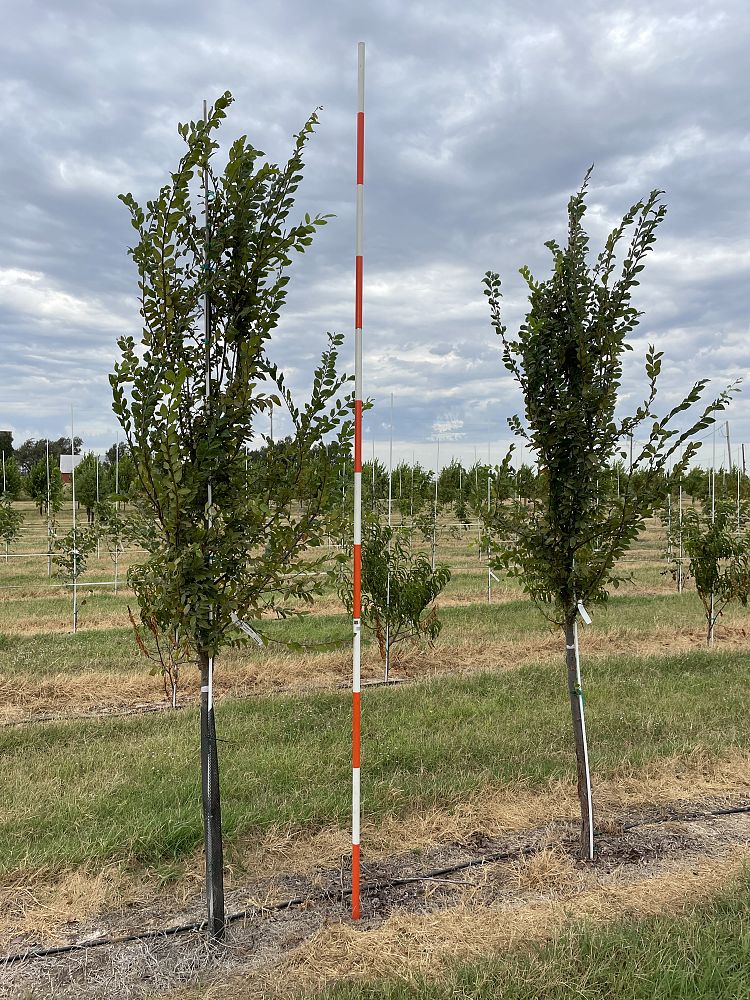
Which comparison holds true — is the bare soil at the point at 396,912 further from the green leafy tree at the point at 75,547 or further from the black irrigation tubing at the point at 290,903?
the green leafy tree at the point at 75,547

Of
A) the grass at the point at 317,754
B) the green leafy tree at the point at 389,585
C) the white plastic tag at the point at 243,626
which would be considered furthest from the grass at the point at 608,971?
the green leafy tree at the point at 389,585

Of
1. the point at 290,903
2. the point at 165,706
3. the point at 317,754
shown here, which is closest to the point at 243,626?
the point at 290,903

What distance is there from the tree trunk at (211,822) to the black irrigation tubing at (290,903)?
0.13 metres

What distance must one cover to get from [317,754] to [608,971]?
341 centimetres

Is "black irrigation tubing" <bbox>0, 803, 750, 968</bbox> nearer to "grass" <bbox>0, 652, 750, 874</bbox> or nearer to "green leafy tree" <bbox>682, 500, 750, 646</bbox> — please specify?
"grass" <bbox>0, 652, 750, 874</bbox>

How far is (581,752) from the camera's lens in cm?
477

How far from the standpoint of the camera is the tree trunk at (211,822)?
12.5ft

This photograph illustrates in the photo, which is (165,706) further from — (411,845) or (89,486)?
(89,486)

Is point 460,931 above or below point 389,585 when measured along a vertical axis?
below

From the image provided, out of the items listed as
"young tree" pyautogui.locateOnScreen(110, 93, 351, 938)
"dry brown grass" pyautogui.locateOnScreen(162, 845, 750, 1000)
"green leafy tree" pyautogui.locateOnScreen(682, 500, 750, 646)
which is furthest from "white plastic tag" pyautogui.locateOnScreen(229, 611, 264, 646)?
"green leafy tree" pyautogui.locateOnScreen(682, 500, 750, 646)

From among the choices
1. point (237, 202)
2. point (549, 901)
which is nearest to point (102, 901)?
point (549, 901)

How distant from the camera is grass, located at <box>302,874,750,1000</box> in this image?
308 cm

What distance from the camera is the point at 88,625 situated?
13.5m

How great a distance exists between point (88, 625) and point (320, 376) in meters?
11.2
